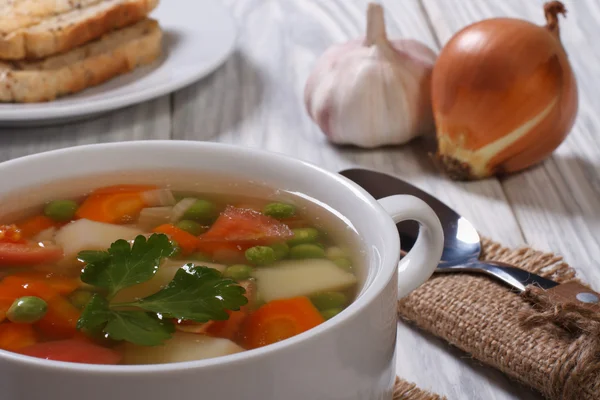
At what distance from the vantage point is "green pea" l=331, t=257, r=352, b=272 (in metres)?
1.16

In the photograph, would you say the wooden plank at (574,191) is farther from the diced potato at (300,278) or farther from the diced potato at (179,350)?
the diced potato at (179,350)

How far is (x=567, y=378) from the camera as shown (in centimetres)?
131

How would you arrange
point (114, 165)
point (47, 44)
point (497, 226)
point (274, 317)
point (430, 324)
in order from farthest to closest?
point (47, 44), point (497, 226), point (430, 324), point (114, 165), point (274, 317)

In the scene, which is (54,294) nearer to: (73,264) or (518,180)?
(73,264)

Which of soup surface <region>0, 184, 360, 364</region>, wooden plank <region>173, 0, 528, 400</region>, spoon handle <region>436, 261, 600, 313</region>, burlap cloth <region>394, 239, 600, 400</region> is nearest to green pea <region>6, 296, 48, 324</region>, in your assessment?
soup surface <region>0, 184, 360, 364</region>

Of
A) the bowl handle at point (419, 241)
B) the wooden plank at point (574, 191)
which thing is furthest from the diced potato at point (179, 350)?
the wooden plank at point (574, 191)

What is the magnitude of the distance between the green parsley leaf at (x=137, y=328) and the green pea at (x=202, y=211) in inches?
13.2

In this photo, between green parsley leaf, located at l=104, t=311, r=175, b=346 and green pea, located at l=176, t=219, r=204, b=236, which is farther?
green pea, located at l=176, t=219, r=204, b=236

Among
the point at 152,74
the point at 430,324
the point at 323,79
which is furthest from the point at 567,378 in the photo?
the point at 152,74

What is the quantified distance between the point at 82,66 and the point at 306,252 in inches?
57.6

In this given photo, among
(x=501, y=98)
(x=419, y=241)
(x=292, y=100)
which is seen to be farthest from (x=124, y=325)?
(x=292, y=100)

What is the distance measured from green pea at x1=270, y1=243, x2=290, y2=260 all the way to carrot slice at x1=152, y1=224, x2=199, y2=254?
114 mm

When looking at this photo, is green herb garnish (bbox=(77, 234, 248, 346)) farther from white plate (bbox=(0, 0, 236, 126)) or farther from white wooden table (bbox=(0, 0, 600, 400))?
white plate (bbox=(0, 0, 236, 126))

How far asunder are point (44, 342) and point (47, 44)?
1650 mm
